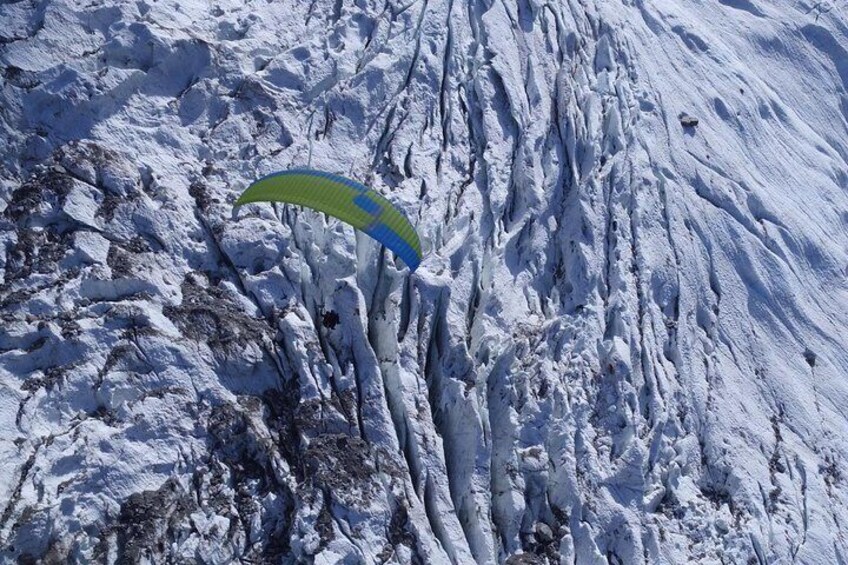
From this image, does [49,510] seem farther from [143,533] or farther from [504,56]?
[504,56]

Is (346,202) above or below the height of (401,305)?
above

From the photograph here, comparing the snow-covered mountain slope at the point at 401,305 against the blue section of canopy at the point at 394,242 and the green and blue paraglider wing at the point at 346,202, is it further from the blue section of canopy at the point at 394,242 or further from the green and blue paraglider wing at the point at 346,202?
the green and blue paraglider wing at the point at 346,202

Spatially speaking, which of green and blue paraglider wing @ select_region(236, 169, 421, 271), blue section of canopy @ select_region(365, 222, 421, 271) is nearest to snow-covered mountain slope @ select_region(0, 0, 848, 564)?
blue section of canopy @ select_region(365, 222, 421, 271)

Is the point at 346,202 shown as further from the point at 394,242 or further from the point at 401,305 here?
the point at 401,305

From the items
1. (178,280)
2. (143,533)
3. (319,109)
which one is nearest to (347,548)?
(143,533)

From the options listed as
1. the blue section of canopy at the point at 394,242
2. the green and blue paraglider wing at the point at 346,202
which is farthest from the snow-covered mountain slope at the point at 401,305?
the green and blue paraglider wing at the point at 346,202

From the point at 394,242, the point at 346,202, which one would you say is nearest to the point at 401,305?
the point at 394,242
